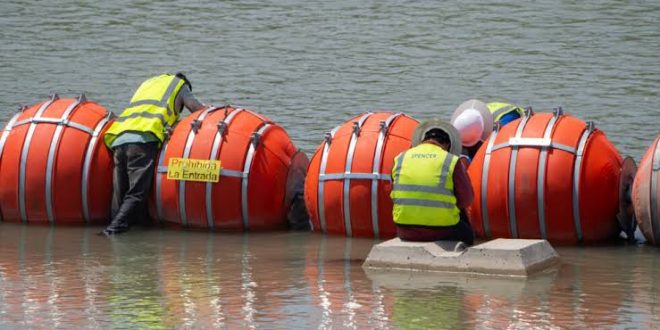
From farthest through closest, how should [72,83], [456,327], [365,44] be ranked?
[365,44]
[72,83]
[456,327]

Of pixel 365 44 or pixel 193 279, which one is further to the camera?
pixel 365 44

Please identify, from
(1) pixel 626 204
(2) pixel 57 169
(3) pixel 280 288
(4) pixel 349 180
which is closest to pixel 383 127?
(4) pixel 349 180

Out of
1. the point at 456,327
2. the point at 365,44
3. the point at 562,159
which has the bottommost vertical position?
the point at 456,327

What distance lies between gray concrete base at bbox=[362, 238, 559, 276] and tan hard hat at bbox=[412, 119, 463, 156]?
0.92m

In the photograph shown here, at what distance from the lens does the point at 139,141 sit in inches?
585

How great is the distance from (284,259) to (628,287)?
3.19 m

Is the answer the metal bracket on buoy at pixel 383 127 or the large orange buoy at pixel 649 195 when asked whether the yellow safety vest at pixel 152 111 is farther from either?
the large orange buoy at pixel 649 195

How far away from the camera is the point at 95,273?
41.6 feet

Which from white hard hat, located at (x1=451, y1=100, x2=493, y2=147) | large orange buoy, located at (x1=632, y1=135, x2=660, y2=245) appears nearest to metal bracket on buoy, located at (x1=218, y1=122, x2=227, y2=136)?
white hard hat, located at (x1=451, y1=100, x2=493, y2=147)

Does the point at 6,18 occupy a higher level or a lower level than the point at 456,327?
higher

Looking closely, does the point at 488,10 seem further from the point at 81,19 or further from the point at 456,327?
the point at 456,327

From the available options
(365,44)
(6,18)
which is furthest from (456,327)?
(6,18)

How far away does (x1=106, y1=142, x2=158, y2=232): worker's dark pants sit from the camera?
14.9 meters

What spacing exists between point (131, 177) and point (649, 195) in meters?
5.11
